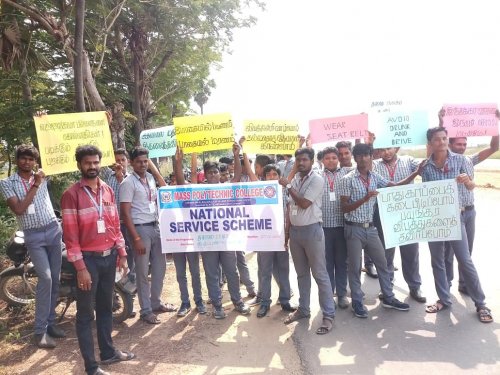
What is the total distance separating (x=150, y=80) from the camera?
50.8 ft

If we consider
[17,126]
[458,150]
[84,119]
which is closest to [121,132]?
[17,126]

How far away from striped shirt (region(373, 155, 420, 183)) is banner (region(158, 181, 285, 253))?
1.75 metres

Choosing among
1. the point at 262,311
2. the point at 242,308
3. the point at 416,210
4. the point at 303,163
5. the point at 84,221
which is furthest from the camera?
the point at 242,308

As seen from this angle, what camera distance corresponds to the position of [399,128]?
5102 millimetres

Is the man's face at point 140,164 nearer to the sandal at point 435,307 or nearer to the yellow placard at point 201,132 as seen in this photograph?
the yellow placard at point 201,132

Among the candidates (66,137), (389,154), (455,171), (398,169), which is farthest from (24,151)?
(455,171)

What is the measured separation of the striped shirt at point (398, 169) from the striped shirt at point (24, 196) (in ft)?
14.7

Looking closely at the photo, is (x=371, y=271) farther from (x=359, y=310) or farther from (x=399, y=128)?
(x=399, y=128)

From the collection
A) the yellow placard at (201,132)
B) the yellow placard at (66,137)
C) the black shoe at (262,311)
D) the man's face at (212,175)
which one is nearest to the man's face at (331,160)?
the yellow placard at (201,132)

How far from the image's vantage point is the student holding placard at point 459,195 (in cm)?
436

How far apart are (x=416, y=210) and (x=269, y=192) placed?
1887mm

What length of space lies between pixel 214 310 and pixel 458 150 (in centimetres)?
400

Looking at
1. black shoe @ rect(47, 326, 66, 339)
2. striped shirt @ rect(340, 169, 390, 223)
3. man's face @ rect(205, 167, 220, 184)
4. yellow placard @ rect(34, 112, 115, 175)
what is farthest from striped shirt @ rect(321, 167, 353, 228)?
black shoe @ rect(47, 326, 66, 339)

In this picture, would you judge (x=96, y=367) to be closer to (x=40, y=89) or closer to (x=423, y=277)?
(x=423, y=277)
